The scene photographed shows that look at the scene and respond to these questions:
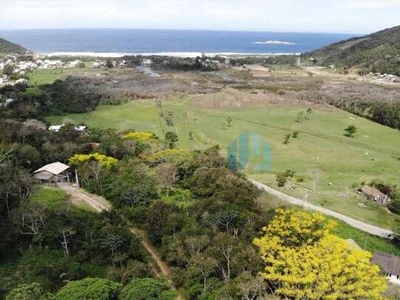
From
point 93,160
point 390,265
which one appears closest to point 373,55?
point 93,160

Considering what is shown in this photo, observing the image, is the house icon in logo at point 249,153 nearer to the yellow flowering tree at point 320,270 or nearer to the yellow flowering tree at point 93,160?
the yellow flowering tree at point 93,160

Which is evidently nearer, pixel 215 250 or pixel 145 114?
pixel 215 250

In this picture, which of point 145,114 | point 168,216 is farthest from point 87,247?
point 145,114

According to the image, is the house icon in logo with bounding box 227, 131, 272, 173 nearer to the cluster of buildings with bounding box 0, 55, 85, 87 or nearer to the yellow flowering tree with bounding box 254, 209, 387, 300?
the yellow flowering tree with bounding box 254, 209, 387, 300

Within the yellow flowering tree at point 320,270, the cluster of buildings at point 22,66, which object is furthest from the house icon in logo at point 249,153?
the cluster of buildings at point 22,66

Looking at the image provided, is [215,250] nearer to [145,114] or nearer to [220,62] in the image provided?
[145,114]

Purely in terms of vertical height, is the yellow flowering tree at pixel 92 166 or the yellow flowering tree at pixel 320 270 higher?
the yellow flowering tree at pixel 320 270

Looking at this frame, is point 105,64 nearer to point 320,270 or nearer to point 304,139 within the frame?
point 304,139
